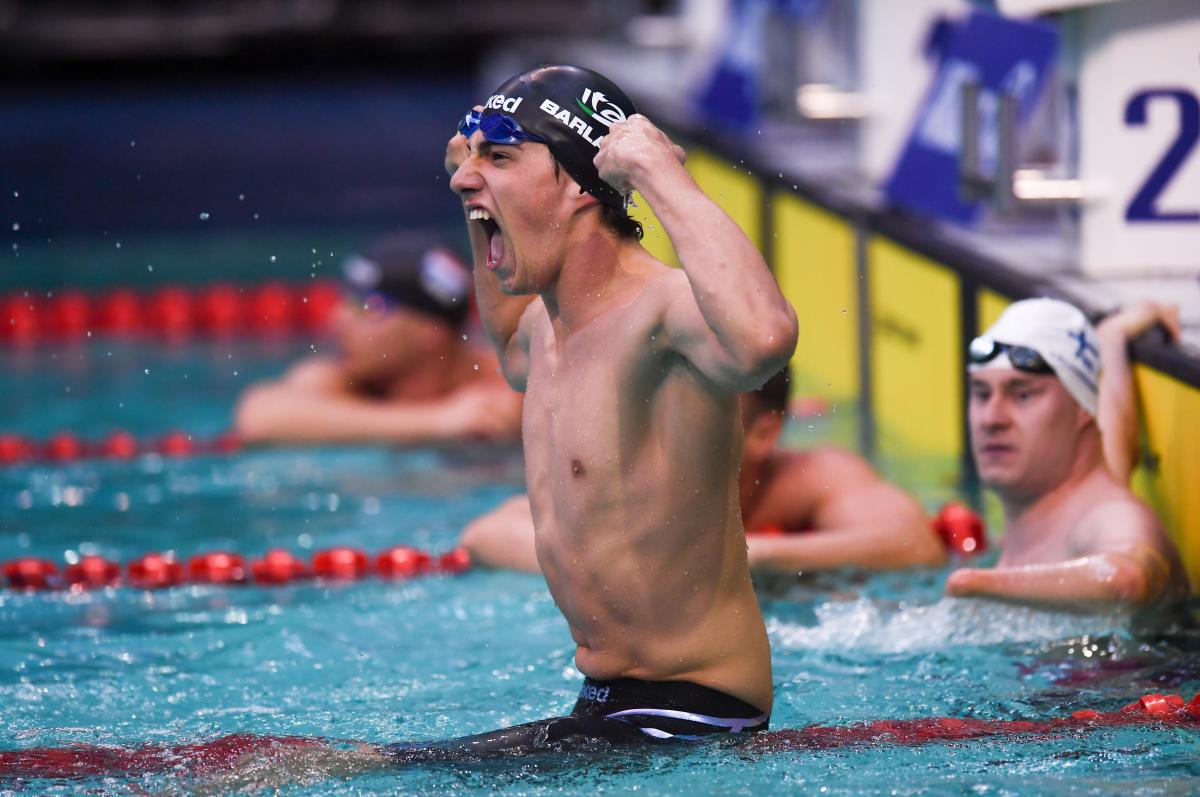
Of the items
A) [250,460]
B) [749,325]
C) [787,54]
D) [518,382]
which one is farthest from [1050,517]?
[787,54]

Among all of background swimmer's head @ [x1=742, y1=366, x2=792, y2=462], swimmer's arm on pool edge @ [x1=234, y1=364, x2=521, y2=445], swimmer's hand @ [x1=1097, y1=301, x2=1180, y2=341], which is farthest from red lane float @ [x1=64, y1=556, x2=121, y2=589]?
swimmer's hand @ [x1=1097, y1=301, x2=1180, y2=341]

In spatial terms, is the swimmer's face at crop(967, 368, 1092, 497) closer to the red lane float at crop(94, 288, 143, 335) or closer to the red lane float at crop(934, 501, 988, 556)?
the red lane float at crop(934, 501, 988, 556)

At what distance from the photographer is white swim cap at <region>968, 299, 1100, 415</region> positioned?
377 cm

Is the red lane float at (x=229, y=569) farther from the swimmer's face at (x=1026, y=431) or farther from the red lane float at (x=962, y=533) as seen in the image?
the swimmer's face at (x=1026, y=431)

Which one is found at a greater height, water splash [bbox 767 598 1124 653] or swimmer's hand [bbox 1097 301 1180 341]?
swimmer's hand [bbox 1097 301 1180 341]

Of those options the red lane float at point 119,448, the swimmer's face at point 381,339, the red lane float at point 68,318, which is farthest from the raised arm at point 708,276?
the red lane float at point 68,318

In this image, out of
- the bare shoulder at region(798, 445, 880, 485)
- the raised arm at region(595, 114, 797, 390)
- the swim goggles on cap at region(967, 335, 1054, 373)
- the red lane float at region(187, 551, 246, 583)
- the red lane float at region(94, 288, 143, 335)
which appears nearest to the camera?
the raised arm at region(595, 114, 797, 390)

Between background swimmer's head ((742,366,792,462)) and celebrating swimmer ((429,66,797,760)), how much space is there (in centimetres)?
136

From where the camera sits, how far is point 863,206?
6.38 meters

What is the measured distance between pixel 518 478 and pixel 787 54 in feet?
8.61

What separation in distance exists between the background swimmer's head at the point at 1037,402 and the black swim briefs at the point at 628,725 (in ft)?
3.97

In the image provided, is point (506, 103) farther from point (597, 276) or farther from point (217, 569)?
point (217, 569)

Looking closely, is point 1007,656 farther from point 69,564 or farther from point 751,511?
point 69,564

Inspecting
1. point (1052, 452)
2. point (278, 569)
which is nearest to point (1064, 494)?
point (1052, 452)
